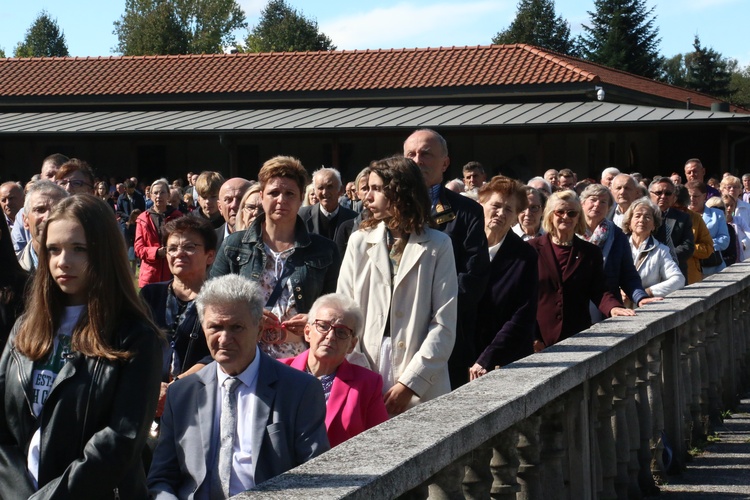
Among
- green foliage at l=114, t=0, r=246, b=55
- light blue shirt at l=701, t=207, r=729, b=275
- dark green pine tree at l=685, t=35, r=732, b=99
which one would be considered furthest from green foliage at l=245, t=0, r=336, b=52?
light blue shirt at l=701, t=207, r=729, b=275

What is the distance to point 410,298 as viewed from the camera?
5391 millimetres

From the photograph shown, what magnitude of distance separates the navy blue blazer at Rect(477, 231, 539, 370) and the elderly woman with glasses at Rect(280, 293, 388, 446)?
1.46 m

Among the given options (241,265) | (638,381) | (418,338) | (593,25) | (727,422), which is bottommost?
(727,422)

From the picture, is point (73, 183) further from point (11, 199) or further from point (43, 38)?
point (43, 38)

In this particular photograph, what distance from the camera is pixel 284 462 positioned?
3.85 metres

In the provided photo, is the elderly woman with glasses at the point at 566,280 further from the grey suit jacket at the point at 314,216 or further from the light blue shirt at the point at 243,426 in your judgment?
the light blue shirt at the point at 243,426

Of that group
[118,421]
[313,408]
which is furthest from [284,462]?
[118,421]

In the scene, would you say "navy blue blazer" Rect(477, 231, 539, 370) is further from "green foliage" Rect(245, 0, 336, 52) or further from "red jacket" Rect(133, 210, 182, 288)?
"green foliage" Rect(245, 0, 336, 52)

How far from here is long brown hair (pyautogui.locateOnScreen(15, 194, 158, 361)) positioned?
3.45 metres

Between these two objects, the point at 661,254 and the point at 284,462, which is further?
the point at 661,254

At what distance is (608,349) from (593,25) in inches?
2828

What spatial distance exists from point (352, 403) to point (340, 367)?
190 millimetres

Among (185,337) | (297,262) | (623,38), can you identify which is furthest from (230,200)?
(623,38)

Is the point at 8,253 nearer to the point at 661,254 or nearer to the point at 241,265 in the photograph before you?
the point at 241,265
